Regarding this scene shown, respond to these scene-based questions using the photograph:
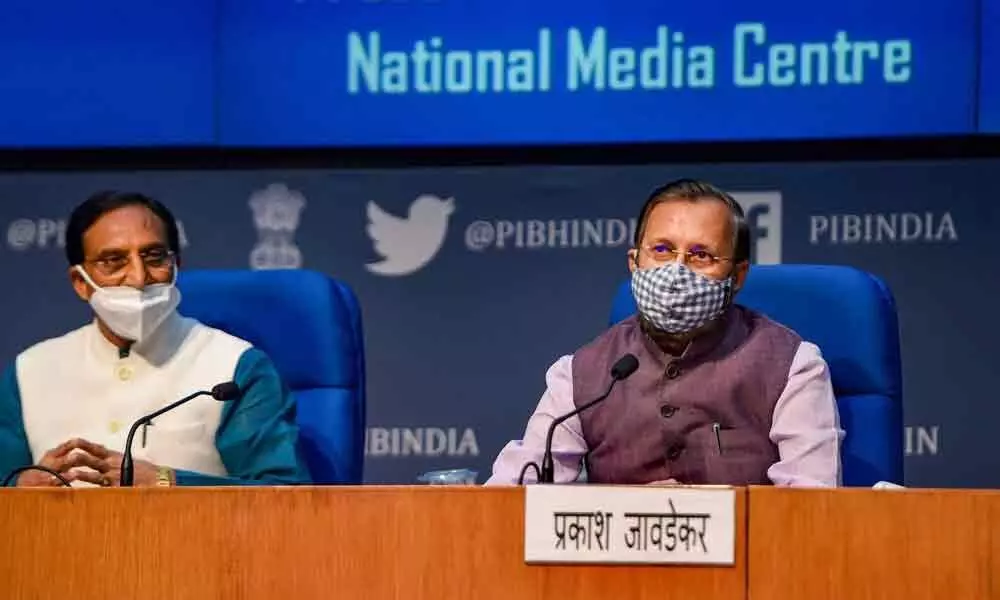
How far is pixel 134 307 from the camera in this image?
3.35 m

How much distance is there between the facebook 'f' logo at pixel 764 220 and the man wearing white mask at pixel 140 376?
131cm

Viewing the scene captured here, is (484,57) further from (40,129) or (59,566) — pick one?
(59,566)

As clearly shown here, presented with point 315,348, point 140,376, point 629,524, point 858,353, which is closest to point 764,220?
point 858,353

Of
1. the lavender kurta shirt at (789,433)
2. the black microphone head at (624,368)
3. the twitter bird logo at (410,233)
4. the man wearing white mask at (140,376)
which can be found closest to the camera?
the black microphone head at (624,368)

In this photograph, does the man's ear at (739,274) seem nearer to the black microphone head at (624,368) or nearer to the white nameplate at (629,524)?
the black microphone head at (624,368)

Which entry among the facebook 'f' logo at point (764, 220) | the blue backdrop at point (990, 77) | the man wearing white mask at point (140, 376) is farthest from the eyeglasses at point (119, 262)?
the blue backdrop at point (990, 77)

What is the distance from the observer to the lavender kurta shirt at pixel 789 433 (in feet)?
9.73

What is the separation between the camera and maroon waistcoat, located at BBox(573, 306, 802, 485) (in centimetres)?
308

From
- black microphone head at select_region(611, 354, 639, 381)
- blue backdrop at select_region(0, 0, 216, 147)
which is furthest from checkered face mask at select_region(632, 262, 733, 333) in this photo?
blue backdrop at select_region(0, 0, 216, 147)

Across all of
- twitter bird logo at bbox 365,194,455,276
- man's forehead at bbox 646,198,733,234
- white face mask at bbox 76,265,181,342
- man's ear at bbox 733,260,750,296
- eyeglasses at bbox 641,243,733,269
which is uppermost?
twitter bird logo at bbox 365,194,455,276

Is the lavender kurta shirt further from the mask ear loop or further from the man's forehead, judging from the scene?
the mask ear loop

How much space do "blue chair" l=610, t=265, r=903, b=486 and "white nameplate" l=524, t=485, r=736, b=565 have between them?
3.65 ft

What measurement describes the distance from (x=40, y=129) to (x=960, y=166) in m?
2.16

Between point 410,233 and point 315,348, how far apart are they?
37.3 inches
